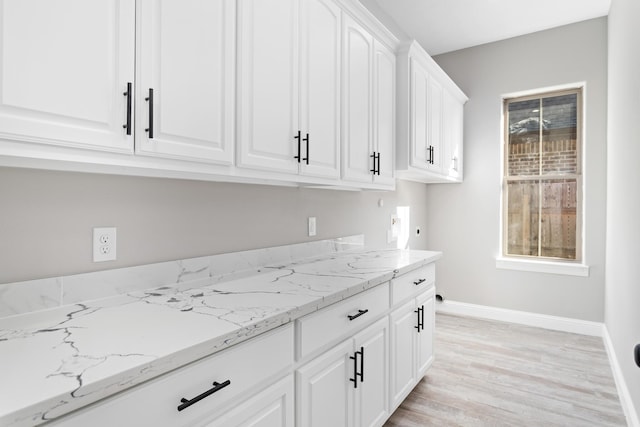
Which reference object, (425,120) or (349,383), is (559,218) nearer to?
(425,120)

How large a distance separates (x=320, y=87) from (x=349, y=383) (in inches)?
56.0

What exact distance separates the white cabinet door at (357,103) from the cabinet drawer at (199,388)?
1.17m

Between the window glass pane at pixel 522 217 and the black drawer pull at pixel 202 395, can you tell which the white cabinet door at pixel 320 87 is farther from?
the window glass pane at pixel 522 217

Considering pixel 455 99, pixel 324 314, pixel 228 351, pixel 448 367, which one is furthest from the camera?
pixel 455 99

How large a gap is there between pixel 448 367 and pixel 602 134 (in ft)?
8.65

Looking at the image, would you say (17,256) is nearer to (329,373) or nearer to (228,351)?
(228,351)

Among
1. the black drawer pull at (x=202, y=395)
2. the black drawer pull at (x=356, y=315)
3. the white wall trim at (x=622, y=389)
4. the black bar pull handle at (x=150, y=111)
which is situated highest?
the black bar pull handle at (x=150, y=111)

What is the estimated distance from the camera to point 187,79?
4.06ft

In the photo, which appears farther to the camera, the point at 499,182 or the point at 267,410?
the point at 499,182

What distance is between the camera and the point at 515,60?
394 centimetres

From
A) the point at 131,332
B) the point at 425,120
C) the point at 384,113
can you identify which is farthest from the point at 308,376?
the point at 425,120

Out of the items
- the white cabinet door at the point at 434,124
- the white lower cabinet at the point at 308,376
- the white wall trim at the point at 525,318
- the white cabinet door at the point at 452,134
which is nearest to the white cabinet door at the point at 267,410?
the white lower cabinet at the point at 308,376

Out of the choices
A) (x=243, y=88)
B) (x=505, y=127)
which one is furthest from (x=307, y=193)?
(x=505, y=127)

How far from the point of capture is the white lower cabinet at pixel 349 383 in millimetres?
1351
